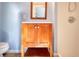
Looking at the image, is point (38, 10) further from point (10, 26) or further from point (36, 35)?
point (10, 26)

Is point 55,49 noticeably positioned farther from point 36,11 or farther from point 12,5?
point 12,5

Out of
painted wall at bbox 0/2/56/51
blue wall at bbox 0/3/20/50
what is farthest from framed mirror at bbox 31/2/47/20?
blue wall at bbox 0/3/20/50

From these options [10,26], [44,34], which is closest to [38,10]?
[44,34]

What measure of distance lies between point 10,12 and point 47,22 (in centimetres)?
58

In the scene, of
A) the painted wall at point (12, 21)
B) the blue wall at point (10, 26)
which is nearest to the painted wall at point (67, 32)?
the painted wall at point (12, 21)

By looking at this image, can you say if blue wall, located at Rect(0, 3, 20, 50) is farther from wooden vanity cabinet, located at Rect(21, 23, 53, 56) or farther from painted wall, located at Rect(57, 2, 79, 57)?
painted wall, located at Rect(57, 2, 79, 57)

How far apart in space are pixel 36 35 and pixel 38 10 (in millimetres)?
400

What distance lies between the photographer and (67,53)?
5.23ft

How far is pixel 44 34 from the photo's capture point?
6.21 ft

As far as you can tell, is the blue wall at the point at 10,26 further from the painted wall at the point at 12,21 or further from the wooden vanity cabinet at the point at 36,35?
the wooden vanity cabinet at the point at 36,35

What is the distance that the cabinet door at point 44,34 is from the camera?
1879mm

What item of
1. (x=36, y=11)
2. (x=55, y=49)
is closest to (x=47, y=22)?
(x=36, y=11)

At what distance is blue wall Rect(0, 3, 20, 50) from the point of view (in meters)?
1.79

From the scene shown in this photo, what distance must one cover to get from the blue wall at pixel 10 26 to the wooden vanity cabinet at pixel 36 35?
0.10m
